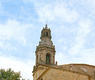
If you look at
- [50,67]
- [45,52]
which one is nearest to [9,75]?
[50,67]

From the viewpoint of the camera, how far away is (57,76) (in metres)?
24.4

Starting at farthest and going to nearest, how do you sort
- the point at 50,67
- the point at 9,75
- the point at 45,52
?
the point at 45,52 → the point at 50,67 → the point at 9,75

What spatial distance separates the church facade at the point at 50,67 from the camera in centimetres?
2403

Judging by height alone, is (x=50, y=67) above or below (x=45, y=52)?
below

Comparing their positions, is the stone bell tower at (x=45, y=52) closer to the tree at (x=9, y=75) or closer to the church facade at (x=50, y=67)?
the church facade at (x=50, y=67)

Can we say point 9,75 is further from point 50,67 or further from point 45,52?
point 45,52

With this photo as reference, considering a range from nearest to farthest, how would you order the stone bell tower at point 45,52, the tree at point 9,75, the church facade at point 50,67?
the tree at point 9,75 → the church facade at point 50,67 → the stone bell tower at point 45,52

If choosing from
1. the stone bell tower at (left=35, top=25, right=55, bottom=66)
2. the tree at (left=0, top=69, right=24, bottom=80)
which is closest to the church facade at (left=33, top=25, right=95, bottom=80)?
the stone bell tower at (left=35, top=25, right=55, bottom=66)

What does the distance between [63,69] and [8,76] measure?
5.63m

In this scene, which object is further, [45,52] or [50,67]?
[45,52]

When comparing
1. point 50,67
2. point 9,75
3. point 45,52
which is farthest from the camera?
point 45,52

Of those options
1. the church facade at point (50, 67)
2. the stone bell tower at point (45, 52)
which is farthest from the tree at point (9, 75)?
the stone bell tower at point (45, 52)

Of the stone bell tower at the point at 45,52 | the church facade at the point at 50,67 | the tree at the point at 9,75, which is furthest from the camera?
the stone bell tower at the point at 45,52

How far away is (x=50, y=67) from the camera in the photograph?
82.8ft
